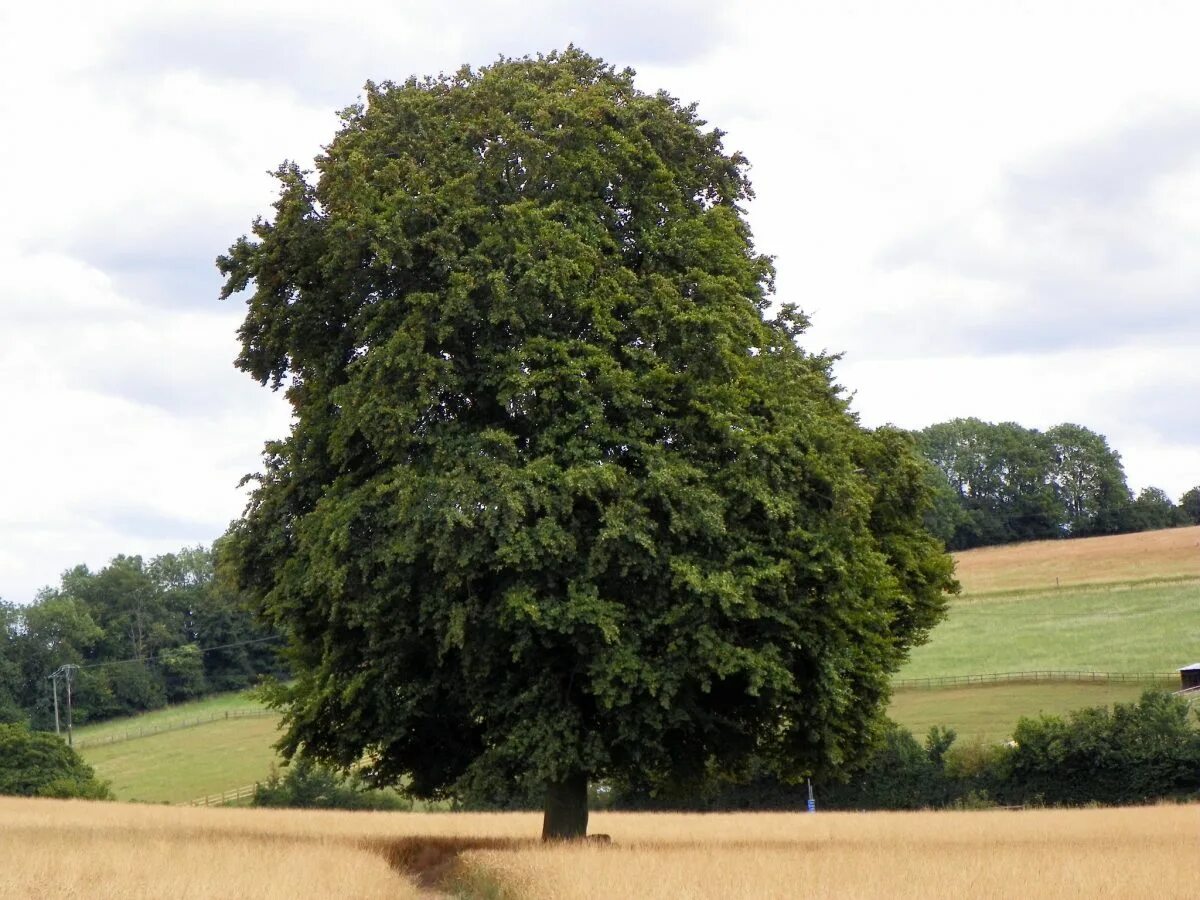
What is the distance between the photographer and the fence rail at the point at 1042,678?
6369cm

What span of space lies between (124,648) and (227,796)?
5893 cm

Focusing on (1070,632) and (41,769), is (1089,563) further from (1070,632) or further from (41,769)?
(41,769)

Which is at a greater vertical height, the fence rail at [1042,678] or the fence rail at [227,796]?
the fence rail at [1042,678]

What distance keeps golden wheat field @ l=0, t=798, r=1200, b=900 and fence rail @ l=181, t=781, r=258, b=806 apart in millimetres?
33987

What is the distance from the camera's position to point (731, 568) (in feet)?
61.4

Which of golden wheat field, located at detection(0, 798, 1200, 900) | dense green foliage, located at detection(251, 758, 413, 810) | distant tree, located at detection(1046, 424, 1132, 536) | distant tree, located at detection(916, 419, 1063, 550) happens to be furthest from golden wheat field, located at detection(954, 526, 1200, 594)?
golden wheat field, located at detection(0, 798, 1200, 900)

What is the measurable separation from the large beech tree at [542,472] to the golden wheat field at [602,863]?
1.98 m

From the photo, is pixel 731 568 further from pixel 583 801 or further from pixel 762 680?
pixel 583 801

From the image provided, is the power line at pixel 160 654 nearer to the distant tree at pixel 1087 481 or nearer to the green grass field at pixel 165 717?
the green grass field at pixel 165 717

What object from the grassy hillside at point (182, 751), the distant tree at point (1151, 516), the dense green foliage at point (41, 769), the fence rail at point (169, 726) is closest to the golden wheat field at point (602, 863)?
the dense green foliage at point (41, 769)

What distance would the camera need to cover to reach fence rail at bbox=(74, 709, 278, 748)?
88912 millimetres

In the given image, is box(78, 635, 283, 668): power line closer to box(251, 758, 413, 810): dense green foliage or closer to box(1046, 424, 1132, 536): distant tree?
box(251, 758, 413, 810): dense green foliage

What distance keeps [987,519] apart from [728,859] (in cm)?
11781

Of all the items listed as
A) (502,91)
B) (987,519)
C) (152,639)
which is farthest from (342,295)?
(987,519)
